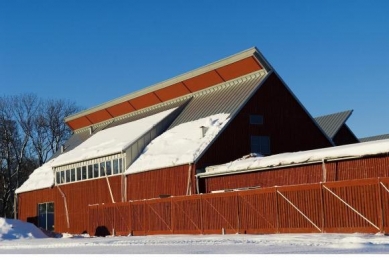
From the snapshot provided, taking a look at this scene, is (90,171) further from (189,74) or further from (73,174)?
(189,74)

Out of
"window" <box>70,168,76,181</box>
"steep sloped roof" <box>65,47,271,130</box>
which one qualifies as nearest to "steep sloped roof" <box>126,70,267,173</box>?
"steep sloped roof" <box>65,47,271,130</box>

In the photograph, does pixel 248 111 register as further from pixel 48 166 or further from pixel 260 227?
pixel 48 166

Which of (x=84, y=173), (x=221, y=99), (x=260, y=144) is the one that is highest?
(x=221, y=99)

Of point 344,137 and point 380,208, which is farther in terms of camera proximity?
point 344,137

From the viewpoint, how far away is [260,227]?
34188 mm

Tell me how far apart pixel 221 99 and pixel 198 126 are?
10.7ft

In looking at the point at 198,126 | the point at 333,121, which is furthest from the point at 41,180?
the point at 333,121

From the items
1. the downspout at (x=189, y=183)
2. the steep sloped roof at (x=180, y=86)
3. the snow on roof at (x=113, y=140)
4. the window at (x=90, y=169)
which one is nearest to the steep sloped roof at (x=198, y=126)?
the downspout at (x=189, y=183)

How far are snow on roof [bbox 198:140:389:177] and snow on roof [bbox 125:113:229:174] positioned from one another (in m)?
2.41

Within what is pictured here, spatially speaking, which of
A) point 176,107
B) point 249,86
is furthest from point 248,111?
point 176,107

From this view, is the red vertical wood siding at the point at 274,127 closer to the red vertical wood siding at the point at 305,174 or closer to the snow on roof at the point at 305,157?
the snow on roof at the point at 305,157

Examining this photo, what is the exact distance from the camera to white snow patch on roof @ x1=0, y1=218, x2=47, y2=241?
125ft

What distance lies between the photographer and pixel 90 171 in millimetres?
53312
